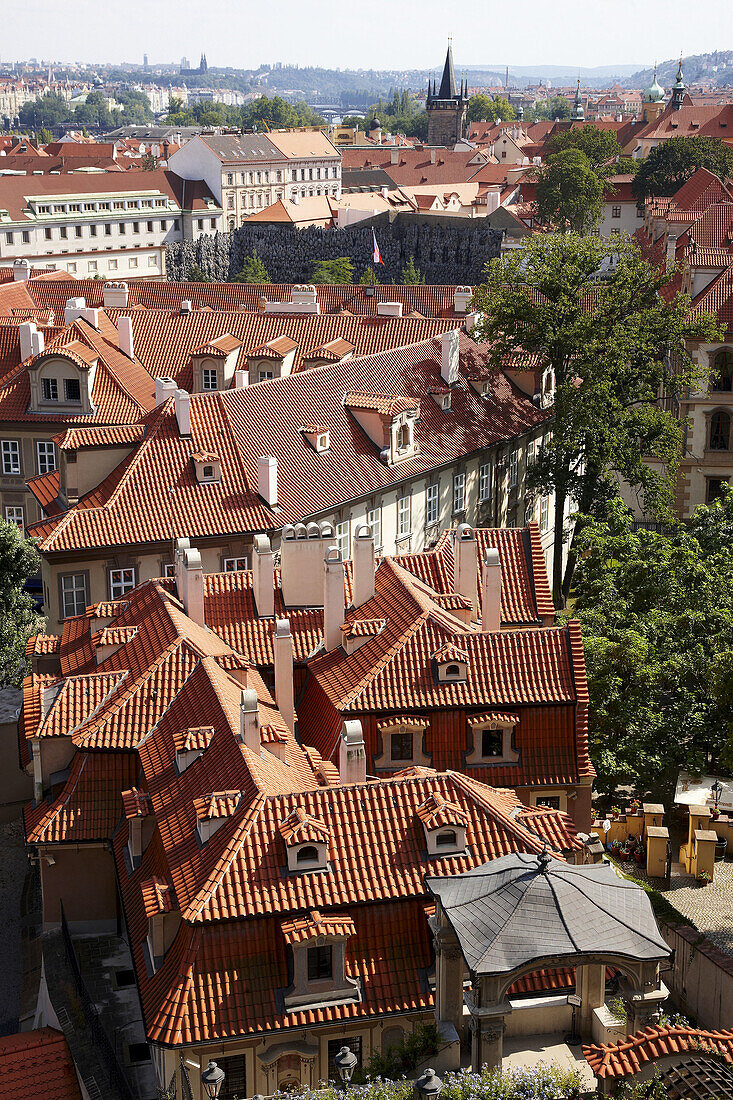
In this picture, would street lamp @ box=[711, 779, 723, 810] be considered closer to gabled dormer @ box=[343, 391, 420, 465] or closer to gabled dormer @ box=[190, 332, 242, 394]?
gabled dormer @ box=[343, 391, 420, 465]

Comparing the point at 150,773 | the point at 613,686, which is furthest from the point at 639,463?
the point at 150,773

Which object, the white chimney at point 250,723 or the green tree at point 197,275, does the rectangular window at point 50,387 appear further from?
the green tree at point 197,275

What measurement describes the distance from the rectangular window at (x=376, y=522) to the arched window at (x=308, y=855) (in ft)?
104

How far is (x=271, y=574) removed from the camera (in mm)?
39875

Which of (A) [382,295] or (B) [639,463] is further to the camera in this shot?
(A) [382,295]

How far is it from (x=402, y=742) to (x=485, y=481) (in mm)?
32671

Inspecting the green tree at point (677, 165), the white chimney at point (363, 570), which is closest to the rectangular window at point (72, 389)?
the white chimney at point (363, 570)

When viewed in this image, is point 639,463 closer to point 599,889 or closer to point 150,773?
point 150,773

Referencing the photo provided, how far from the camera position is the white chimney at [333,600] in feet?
125

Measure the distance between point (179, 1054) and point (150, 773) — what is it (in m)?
8.11

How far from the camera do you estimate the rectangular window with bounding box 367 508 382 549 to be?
5756 centimetres

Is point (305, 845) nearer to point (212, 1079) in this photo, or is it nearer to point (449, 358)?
point (212, 1079)

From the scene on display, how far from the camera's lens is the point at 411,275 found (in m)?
136

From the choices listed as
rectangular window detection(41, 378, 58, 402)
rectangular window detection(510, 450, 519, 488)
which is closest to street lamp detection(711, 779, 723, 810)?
rectangular window detection(510, 450, 519, 488)
